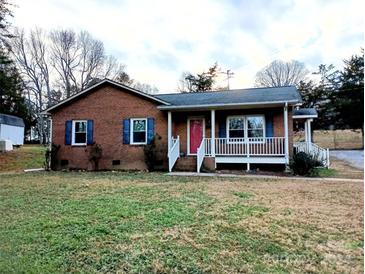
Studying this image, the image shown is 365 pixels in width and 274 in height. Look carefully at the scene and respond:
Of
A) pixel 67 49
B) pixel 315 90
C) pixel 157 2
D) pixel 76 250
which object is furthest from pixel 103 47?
pixel 76 250

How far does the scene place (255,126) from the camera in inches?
603

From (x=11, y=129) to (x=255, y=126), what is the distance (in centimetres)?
2650

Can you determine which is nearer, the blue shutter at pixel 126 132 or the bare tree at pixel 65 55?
the blue shutter at pixel 126 132

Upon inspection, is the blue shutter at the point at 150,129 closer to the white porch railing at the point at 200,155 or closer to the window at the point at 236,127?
the white porch railing at the point at 200,155

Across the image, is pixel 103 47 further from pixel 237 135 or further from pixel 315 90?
pixel 237 135

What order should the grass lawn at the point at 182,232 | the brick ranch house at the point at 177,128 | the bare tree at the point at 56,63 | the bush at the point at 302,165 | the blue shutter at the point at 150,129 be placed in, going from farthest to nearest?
1. the bare tree at the point at 56,63
2. the blue shutter at the point at 150,129
3. the brick ranch house at the point at 177,128
4. the bush at the point at 302,165
5. the grass lawn at the point at 182,232

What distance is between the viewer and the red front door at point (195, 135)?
16.2m

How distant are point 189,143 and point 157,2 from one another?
8496 mm

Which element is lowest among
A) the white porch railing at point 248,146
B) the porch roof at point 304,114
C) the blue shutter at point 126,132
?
the white porch railing at point 248,146

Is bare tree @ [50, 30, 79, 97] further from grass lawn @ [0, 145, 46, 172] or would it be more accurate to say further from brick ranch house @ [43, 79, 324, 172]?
brick ranch house @ [43, 79, 324, 172]

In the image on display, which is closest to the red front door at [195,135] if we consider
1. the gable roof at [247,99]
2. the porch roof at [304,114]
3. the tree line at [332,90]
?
the gable roof at [247,99]

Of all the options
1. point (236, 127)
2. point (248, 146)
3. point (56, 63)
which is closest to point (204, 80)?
point (56, 63)

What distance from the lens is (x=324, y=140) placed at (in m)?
41.2

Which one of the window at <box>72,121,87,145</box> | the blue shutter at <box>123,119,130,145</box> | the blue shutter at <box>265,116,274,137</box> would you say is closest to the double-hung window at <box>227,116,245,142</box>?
the blue shutter at <box>265,116,274,137</box>
